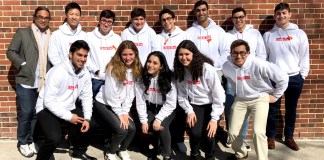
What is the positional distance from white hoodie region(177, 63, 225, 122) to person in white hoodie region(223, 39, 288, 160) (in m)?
0.24

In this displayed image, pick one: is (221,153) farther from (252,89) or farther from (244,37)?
(244,37)

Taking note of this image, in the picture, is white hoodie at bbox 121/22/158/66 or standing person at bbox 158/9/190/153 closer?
standing person at bbox 158/9/190/153

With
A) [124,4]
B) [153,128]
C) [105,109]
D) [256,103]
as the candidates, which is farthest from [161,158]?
[124,4]

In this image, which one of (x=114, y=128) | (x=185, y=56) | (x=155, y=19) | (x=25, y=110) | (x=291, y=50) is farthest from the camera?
(x=155, y=19)

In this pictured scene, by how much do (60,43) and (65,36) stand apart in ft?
0.41

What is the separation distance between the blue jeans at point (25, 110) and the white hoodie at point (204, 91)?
210 cm

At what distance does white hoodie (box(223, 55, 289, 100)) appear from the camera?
4582 millimetres

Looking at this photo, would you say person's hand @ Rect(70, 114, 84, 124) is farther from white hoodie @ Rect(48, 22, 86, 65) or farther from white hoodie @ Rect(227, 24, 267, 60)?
white hoodie @ Rect(227, 24, 267, 60)

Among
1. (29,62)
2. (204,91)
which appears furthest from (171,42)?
(29,62)

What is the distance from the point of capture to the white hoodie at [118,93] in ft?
15.9

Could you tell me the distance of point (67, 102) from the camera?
4.74 meters

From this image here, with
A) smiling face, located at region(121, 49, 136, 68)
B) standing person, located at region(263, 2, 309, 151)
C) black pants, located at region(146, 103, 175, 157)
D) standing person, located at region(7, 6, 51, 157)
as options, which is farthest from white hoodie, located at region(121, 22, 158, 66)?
standing person, located at region(263, 2, 309, 151)

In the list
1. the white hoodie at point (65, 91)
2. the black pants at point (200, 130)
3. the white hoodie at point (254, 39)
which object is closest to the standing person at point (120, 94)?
the white hoodie at point (65, 91)

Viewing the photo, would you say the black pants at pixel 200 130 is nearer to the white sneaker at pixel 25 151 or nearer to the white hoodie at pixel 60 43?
the white hoodie at pixel 60 43
